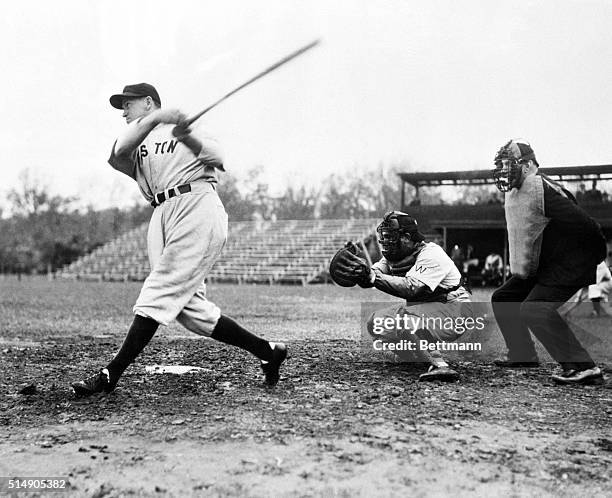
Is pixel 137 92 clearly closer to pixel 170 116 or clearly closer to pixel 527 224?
pixel 170 116

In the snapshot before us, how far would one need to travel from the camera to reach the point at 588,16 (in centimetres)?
1106

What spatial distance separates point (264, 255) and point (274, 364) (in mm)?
35026

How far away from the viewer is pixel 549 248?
5.04 metres

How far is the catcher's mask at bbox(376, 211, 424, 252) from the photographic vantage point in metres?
5.19

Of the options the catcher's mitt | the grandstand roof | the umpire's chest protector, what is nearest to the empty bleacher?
the grandstand roof

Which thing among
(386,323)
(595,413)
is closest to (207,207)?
(386,323)

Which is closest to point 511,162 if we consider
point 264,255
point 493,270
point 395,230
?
point 395,230

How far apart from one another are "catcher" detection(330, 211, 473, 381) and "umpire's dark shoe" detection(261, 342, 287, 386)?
0.77 m

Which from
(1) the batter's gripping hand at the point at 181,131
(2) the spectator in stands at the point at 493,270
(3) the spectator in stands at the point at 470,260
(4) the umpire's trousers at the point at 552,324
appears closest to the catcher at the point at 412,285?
(4) the umpire's trousers at the point at 552,324

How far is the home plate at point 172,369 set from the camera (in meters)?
5.12

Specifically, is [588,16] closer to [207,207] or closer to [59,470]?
[207,207]

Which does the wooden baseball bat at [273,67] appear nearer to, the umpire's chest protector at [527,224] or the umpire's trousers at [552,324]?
the umpire's chest protector at [527,224]

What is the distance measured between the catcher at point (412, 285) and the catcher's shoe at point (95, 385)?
1738mm

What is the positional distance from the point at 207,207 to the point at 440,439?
2.06 m
